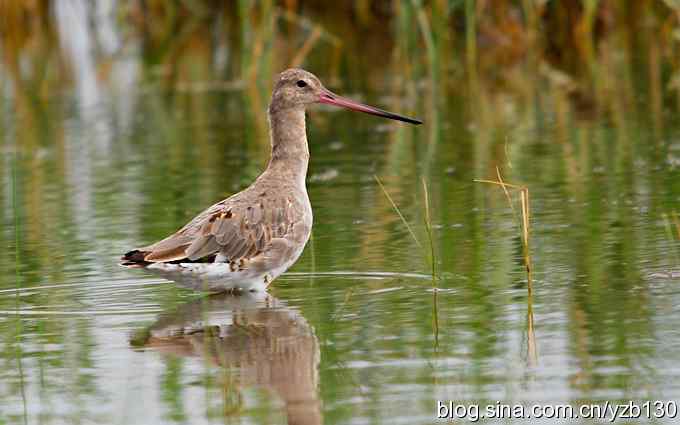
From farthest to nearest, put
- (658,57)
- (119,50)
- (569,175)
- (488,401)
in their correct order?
(119,50)
(658,57)
(569,175)
(488,401)

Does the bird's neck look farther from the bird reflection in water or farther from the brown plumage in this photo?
the bird reflection in water

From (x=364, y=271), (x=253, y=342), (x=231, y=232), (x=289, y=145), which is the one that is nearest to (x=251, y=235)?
(x=231, y=232)

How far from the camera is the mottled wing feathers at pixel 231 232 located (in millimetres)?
7857

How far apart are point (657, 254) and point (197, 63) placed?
12522 mm

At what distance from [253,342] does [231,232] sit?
1.30 meters

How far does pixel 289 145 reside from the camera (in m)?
8.99

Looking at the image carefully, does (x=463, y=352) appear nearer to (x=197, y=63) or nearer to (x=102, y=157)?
(x=102, y=157)

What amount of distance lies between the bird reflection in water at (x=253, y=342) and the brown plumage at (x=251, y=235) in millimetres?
181

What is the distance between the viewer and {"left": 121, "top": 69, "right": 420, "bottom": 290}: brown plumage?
7844 mm

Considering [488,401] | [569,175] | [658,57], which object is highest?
[658,57]

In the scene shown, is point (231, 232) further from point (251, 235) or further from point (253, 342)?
point (253, 342)

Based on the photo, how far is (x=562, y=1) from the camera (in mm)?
19156

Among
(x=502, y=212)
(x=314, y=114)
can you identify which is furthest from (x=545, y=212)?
(x=314, y=114)

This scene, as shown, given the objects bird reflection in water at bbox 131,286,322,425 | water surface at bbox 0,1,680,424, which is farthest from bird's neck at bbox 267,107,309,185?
bird reflection in water at bbox 131,286,322,425
